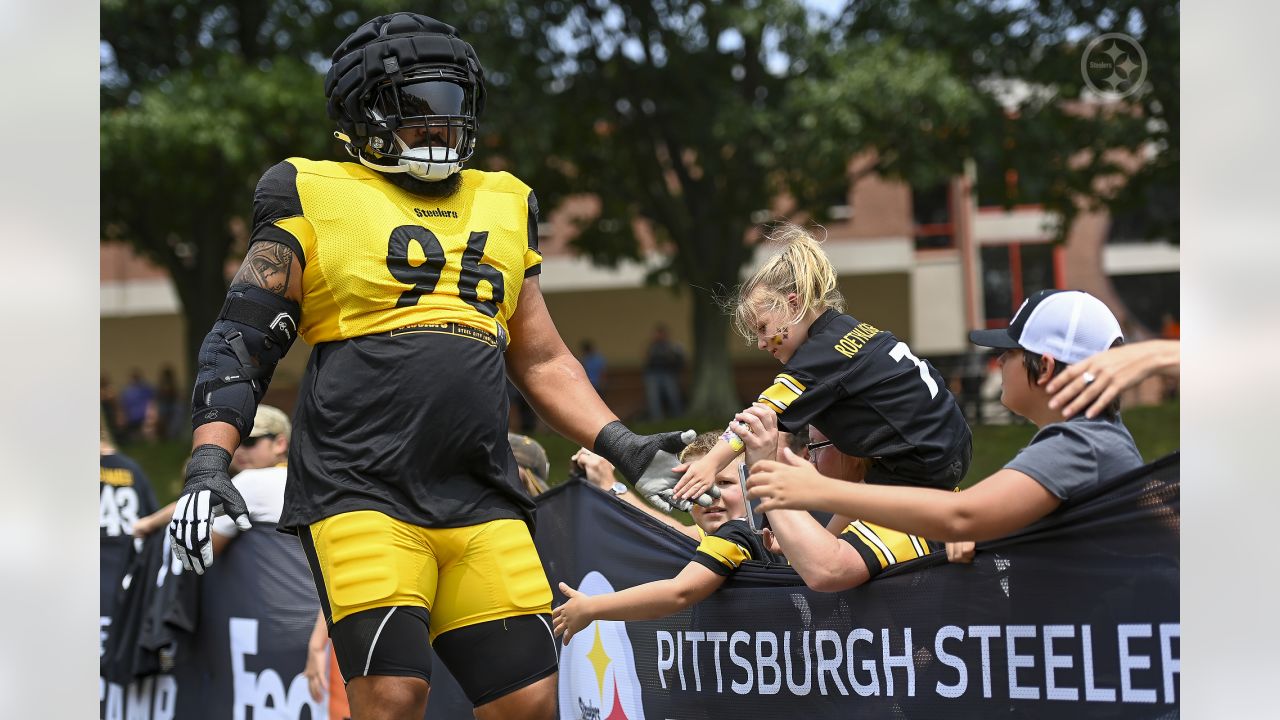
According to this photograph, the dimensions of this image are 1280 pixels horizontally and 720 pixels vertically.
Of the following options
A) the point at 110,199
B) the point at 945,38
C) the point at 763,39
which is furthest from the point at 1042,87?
the point at 110,199

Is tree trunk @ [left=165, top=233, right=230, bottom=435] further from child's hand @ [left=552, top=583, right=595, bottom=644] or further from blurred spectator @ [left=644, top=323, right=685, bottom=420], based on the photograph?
child's hand @ [left=552, top=583, right=595, bottom=644]

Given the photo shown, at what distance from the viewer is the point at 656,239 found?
27203 mm

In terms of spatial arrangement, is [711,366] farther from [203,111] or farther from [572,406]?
[572,406]

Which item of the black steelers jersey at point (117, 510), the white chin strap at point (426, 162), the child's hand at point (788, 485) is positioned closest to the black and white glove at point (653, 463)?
the child's hand at point (788, 485)

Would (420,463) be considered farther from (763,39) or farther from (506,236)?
(763,39)

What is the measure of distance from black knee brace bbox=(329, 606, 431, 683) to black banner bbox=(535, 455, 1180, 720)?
120 centimetres

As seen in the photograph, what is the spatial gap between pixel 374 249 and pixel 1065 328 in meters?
1.70

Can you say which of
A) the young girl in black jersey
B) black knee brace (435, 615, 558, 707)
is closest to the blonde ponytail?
the young girl in black jersey

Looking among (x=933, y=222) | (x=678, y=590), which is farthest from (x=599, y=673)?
(x=933, y=222)

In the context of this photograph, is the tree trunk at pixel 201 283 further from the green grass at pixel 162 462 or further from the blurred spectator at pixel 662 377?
the blurred spectator at pixel 662 377

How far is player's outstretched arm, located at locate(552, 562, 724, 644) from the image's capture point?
13.9ft

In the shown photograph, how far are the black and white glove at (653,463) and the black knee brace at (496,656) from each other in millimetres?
482
